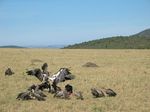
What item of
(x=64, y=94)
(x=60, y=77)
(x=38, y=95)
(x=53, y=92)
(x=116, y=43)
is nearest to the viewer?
(x=38, y=95)

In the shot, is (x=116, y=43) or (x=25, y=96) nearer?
(x=25, y=96)

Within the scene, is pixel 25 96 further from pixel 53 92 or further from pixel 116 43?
pixel 116 43

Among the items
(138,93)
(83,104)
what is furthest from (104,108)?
(138,93)

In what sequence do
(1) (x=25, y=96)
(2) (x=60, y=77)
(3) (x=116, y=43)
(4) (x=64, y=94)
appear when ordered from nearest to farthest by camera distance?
1. (1) (x=25, y=96)
2. (4) (x=64, y=94)
3. (2) (x=60, y=77)
4. (3) (x=116, y=43)

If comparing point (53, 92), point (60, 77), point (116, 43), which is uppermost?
point (60, 77)

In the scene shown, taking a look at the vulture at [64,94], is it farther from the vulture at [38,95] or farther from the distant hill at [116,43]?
the distant hill at [116,43]

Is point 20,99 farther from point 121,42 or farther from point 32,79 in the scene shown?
point 121,42

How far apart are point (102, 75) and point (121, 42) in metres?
67.4

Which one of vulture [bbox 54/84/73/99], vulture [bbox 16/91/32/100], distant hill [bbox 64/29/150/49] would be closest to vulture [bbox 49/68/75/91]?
vulture [bbox 54/84/73/99]

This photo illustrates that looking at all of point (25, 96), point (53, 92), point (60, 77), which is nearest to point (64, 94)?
point (53, 92)

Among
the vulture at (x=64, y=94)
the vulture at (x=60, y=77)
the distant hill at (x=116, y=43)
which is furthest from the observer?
the distant hill at (x=116, y=43)

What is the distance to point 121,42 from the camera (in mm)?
88438

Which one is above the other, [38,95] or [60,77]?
[60,77]

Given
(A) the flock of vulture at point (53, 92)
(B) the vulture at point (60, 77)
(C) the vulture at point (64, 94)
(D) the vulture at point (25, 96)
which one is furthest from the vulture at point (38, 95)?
(B) the vulture at point (60, 77)
